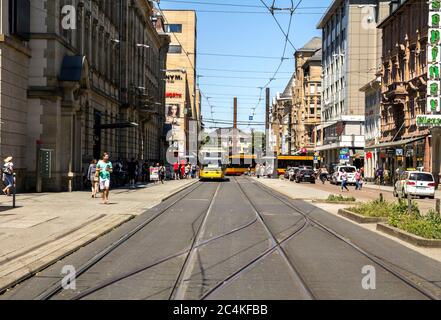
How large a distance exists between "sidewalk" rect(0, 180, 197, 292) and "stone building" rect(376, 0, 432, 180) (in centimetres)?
3039

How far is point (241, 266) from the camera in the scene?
926 cm

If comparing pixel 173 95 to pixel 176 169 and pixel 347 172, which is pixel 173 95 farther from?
pixel 347 172

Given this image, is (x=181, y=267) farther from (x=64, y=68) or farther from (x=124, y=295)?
(x=64, y=68)

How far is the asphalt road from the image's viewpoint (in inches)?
290

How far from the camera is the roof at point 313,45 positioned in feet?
373

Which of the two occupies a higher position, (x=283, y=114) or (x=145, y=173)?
(x=283, y=114)

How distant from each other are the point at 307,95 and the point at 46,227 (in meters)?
93.1

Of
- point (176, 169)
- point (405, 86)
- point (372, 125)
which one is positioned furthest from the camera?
point (372, 125)

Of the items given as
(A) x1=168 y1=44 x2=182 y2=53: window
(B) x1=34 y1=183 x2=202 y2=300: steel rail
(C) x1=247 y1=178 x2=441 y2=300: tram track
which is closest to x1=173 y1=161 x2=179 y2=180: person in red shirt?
Result: (B) x1=34 y1=183 x2=202 y2=300: steel rail

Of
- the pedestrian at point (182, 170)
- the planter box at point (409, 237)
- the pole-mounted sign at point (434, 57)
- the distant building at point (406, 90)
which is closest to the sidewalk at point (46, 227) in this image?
the planter box at point (409, 237)

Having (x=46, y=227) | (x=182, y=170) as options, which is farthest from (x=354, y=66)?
(x=46, y=227)

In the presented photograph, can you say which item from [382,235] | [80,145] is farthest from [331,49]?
[382,235]

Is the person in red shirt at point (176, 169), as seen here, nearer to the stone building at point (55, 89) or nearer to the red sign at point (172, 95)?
the stone building at point (55, 89)

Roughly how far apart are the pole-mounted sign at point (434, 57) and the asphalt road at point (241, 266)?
89.4ft
